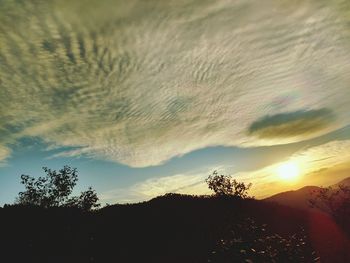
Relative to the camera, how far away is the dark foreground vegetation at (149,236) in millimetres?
19469

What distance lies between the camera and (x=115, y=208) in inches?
1592

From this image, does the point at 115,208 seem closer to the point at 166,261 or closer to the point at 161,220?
the point at 161,220

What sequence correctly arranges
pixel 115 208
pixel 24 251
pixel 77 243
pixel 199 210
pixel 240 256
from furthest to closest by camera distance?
pixel 199 210 < pixel 115 208 < pixel 77 243 < pixel 24 251 < pixel 240 256

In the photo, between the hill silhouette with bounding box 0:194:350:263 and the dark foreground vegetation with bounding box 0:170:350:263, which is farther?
the hill silhouette with bounding box 0:194:350:263

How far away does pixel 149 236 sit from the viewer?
3209cm

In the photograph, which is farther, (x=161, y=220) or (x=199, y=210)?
(x=199, y=210)

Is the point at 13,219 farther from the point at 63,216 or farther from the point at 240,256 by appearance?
the point at 240,256

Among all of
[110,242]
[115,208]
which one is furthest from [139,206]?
[110,242]

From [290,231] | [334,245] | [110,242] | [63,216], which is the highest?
[63,216]

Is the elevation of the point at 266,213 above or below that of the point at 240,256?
above

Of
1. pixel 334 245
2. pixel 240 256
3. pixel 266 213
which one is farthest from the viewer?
pixel 266 213

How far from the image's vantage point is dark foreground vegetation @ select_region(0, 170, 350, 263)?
19469 mm

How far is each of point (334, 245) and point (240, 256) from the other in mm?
42097

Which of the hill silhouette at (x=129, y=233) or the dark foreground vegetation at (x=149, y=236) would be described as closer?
the dark foreground vegetation at (x=149, y=236)
